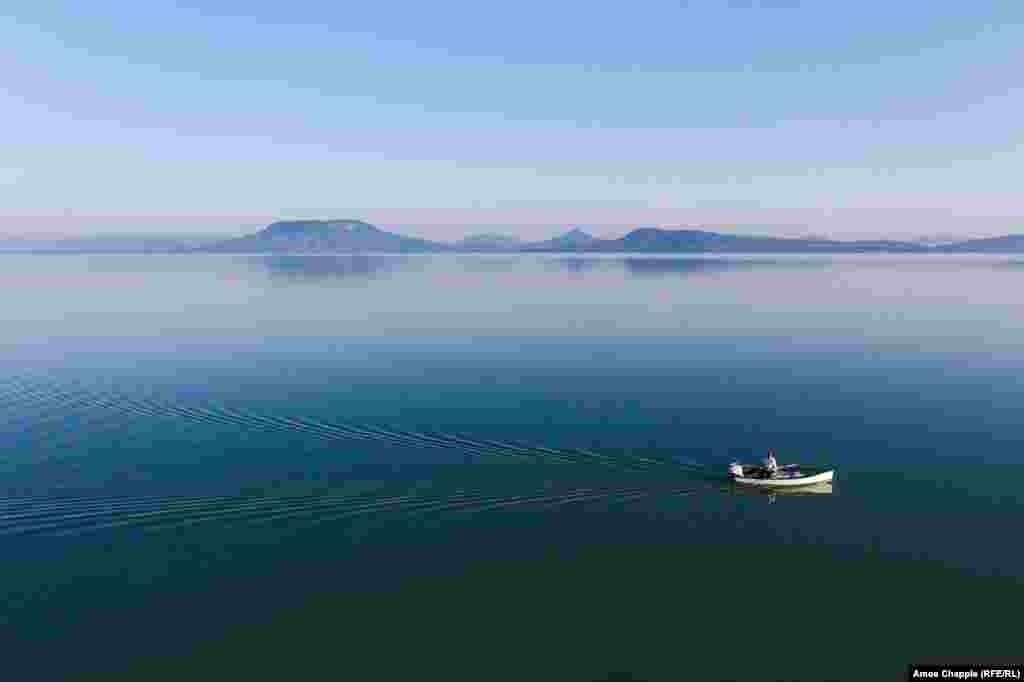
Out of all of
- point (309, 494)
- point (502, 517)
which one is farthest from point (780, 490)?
point (309, 494)

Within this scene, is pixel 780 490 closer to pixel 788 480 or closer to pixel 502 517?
pixel 788 480

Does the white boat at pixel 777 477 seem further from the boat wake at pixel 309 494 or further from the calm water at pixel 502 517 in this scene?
the boat wake at pixel 309 494

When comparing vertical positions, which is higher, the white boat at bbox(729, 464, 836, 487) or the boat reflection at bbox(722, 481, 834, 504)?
the white boat at bbox(729, 464, 836, 487)

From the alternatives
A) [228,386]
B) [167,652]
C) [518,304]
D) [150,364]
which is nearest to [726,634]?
[167,652]

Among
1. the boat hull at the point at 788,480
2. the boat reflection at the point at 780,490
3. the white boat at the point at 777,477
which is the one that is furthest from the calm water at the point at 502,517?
the white boat at the point at 777,477

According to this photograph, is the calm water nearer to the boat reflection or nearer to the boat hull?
the boat reflection

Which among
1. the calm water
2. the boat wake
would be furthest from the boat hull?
the boat wake

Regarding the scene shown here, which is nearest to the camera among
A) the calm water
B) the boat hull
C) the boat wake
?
the calm water

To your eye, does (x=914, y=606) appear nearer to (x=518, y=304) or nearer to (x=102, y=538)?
(x=102, y=538)
